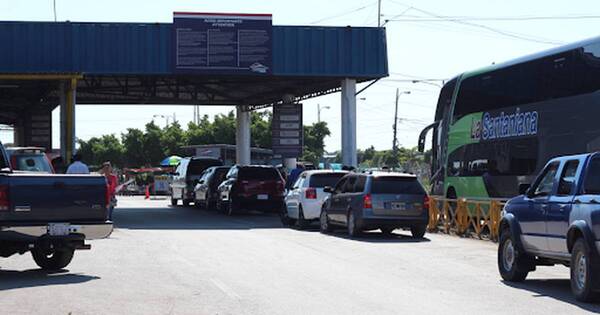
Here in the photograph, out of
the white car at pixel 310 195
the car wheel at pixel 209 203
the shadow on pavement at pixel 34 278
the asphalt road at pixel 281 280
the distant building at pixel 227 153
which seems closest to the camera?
the asphalt road at pixel 281 280

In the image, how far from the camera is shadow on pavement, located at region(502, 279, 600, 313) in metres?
11.4

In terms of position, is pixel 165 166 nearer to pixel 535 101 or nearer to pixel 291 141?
pixel 291 141

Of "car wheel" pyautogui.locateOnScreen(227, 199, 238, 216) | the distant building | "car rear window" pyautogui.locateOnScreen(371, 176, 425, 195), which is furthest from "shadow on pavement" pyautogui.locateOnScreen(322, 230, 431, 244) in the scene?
the distant building

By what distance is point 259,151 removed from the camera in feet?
220

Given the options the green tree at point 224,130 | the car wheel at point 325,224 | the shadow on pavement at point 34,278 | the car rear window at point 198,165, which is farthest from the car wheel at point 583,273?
the green tree at point 224,130

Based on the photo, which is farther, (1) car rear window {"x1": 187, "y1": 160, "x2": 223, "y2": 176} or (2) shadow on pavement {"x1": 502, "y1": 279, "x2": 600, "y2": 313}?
(1) car rear window {"x1": 187, "y1": 160, "x2": 223, "y2": 176}

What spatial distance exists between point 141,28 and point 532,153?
53.9 ft

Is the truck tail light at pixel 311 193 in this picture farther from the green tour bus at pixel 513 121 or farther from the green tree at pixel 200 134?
the green tree at pixel 200 134

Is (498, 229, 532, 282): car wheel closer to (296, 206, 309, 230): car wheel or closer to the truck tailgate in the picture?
the truck tailgate

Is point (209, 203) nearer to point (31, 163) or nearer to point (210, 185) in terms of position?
point (210, 185)

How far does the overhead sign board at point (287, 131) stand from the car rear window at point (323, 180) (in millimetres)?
13934

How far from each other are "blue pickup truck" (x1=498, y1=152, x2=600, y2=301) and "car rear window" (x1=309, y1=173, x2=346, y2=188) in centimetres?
1262

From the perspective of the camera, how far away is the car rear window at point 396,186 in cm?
2286

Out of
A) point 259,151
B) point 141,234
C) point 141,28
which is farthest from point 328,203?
point 259,151
